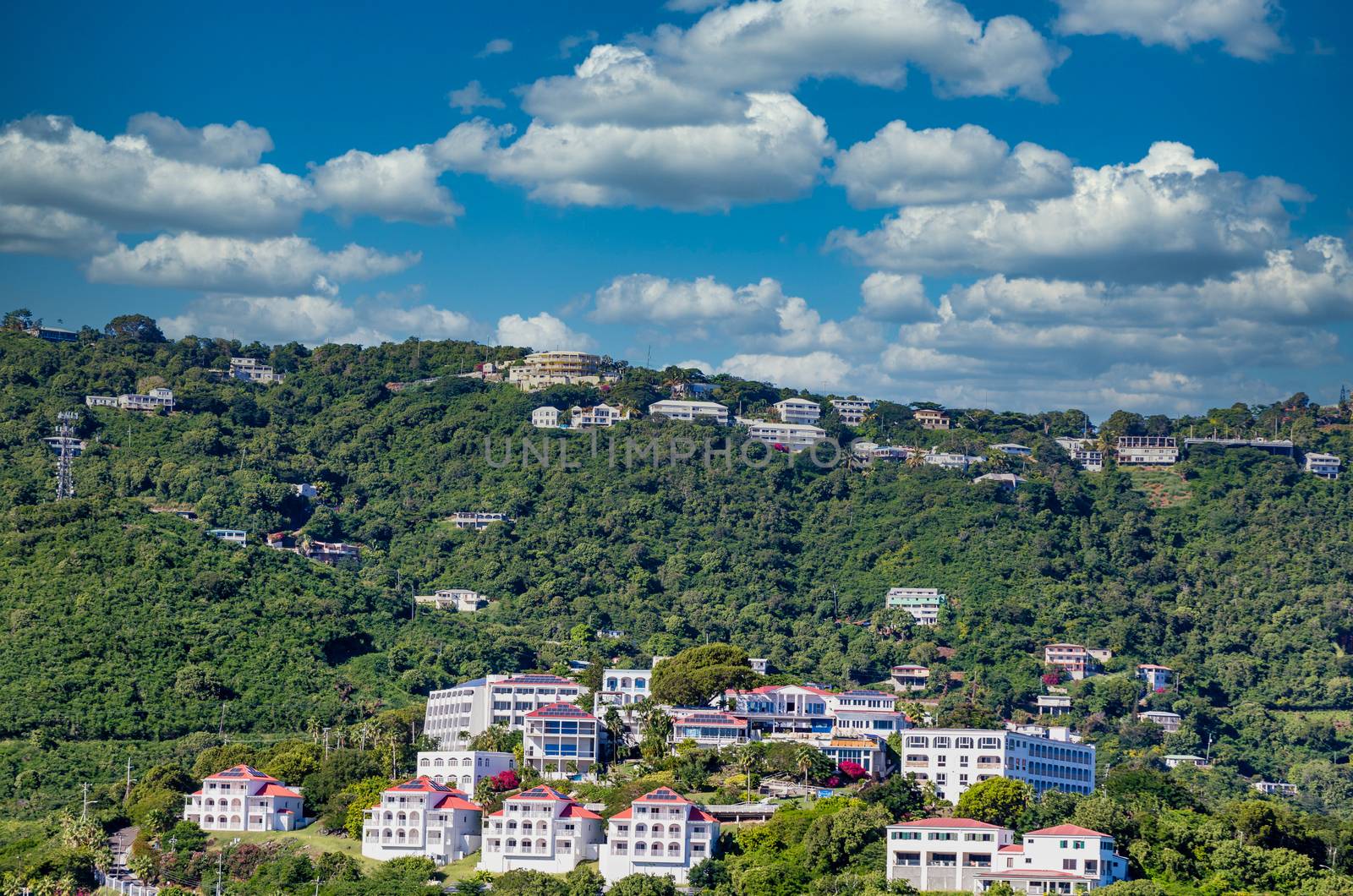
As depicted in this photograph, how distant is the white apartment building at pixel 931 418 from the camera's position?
16575 cm

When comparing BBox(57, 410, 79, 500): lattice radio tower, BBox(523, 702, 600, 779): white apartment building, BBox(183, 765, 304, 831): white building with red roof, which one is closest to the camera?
Result: BBox(183, 765, 304, 831): white building with red roof

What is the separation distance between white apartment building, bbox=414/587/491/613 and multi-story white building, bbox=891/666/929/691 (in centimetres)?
2534

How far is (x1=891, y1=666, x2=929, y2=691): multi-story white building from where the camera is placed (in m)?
114

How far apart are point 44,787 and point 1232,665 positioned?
7084 cm

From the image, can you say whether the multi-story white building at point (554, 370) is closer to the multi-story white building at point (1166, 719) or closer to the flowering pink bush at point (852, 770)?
the multi-story white building at point (1166, 719)

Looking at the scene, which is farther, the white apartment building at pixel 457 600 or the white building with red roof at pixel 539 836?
the white apartment building at pixel 457 600

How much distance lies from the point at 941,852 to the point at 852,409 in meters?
103

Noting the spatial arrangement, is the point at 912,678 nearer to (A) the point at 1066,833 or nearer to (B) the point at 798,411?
(A) the point at 1066,833

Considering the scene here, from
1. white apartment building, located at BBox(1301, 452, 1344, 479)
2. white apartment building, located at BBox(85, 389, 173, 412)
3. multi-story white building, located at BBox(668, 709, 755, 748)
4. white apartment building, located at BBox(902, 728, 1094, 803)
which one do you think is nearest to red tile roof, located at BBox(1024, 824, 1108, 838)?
white apartment building, located at BBox(902, 728, 1094, 803)

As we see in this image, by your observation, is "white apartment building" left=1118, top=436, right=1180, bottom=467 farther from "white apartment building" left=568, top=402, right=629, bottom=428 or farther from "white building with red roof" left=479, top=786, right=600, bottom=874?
"white building with red roof" left=479, top=786, right=600, bottom=874

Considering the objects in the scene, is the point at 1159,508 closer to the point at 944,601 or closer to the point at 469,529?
the point at 944,601

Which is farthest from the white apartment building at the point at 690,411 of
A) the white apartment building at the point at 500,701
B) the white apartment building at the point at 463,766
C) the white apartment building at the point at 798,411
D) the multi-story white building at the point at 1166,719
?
the white apartment building at the point at 463,766

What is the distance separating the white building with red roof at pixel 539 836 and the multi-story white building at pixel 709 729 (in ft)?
34.1

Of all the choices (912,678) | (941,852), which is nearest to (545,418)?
(912,678)
